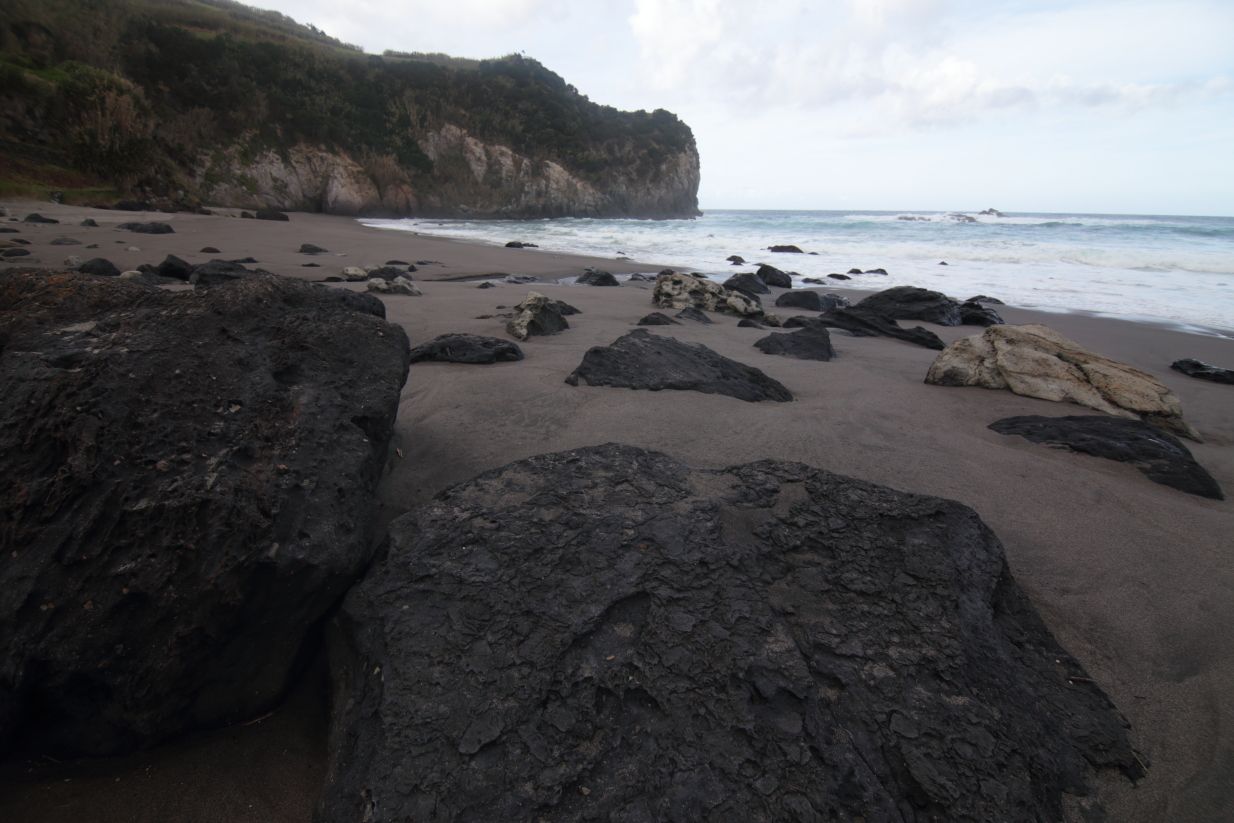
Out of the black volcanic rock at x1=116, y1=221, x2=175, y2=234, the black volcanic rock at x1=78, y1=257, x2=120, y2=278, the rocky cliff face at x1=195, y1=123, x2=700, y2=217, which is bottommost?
the black volcanic rock at x1=78, y1=257, x2=120, y2=278

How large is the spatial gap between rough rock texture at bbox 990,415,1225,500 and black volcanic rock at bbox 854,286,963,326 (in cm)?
396

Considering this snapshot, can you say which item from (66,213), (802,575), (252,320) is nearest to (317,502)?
(252,320)

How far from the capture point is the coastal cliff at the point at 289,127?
17094 mm

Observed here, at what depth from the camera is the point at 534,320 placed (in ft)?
16.5

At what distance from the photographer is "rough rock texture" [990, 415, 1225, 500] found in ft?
8.95

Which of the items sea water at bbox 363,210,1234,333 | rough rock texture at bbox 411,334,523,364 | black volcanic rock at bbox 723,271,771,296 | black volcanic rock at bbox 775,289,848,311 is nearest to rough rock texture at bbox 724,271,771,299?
black volcanic rock at bbox 723,271,771,296

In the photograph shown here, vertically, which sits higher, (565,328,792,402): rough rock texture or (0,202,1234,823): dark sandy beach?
(565,328,792,402): rough rock texture

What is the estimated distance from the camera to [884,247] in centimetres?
1920

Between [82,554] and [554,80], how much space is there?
164 feet

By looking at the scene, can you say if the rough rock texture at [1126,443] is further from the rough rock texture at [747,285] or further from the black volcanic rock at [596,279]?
the black volcanic rock at [596,279]

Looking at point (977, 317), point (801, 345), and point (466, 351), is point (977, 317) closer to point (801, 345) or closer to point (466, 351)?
point (801, 345)

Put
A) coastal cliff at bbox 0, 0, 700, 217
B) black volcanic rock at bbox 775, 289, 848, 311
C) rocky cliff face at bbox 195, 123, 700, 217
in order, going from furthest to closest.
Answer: rocky cliff face at bbox 195, 123, 700, 217, coastal cliff at bbox 0, 0, 700, 217, black volcanic rock at bbox 775, 289, 848, 311

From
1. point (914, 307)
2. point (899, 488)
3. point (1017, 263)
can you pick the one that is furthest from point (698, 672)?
point (1017, 263)

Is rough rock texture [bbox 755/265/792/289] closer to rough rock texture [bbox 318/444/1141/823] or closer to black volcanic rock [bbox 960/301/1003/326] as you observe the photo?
black volcanic rock [bbox 960/301/1003/326]
